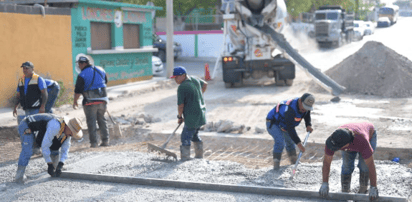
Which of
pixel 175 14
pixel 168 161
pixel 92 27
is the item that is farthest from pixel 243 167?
pixel 175 14

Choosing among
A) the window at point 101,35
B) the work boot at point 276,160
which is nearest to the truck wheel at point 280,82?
the window at point 101,35

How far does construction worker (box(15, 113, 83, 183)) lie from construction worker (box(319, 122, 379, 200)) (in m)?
3.30

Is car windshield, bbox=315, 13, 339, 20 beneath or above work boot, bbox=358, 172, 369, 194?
above

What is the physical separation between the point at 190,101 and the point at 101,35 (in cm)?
1087

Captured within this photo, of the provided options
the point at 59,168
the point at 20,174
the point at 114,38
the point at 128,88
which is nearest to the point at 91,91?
the point at 59,168

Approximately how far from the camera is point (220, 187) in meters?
6.52

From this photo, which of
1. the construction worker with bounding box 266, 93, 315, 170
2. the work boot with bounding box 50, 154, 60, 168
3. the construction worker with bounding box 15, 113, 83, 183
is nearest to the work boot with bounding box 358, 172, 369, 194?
the construction worker with bounding box 266, 93, 315, 170

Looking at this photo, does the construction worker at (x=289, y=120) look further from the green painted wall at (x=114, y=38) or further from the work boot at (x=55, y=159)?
the green painted wall at (x=114, y=38)

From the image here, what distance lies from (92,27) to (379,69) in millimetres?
10021

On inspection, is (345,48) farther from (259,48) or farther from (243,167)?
(243,167)

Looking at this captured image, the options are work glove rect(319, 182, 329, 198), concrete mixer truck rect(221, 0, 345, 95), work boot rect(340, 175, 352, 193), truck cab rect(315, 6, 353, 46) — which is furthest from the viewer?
truck cab rect(315, 6, 353, 46)

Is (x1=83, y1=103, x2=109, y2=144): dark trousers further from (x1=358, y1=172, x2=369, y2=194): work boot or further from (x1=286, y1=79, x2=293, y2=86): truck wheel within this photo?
(x1=286, y1=79, x2=293, y2=86): truck wheel

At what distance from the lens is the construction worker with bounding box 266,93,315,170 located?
670cm

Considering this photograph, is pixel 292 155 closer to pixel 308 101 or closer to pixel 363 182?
pixel 308 101
